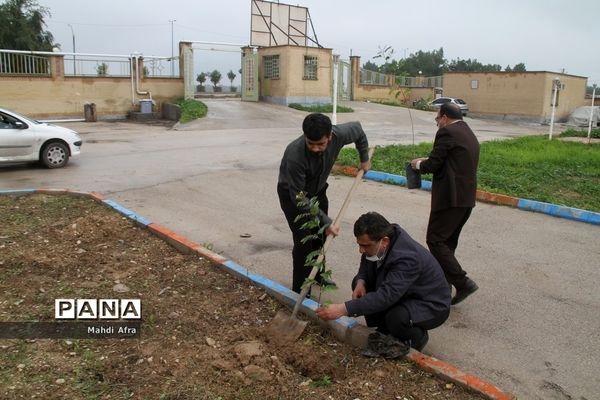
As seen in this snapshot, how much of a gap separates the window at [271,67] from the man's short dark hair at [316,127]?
26.7 m

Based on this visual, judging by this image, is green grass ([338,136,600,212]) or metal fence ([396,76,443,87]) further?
metal fence ([396,76,443,87])

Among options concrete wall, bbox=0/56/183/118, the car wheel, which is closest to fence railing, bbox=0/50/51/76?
concrete wall, bbox=0/56/183/118

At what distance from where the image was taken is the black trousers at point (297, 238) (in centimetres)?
408

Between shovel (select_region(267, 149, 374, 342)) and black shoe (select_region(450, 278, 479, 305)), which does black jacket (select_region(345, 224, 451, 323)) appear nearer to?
shovel (select_region(267, 149, 374, 342))

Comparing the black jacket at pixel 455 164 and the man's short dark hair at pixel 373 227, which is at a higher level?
the black jacket at pixel 455 164

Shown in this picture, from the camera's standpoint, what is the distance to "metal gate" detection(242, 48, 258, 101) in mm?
30500

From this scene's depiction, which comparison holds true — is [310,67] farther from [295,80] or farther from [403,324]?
[403,324]

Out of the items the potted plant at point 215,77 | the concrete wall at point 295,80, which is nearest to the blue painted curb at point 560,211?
the concrete wall at point 295,80

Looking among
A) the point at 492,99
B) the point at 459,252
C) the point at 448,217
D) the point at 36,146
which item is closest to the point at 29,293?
the point at 448,217

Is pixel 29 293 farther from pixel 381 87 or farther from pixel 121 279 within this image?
pixel 381 87

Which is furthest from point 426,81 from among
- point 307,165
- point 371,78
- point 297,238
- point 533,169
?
point 307,165

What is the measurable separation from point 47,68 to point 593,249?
72.5ft

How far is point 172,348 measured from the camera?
3.37 m

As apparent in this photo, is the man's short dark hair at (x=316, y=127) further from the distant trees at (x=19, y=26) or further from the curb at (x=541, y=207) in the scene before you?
the distant trees at (x=19, y=26)
